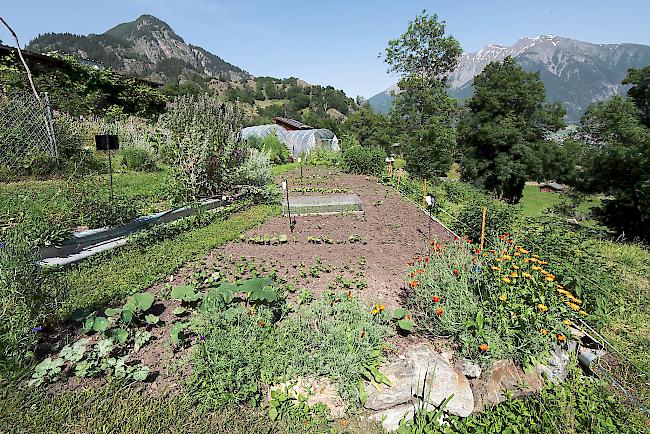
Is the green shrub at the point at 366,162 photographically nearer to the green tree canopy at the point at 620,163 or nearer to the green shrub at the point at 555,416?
the green tree canopy at the point at 620,163

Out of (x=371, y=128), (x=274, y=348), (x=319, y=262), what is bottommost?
(x=274, y=348)

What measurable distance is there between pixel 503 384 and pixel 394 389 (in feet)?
2.94

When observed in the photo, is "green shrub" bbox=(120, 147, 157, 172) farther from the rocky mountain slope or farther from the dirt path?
the rocky mountain slope

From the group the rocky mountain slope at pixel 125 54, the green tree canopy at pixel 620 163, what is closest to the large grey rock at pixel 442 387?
the green tree canopy at pixel 620 163

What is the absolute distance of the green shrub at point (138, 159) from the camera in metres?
12.6

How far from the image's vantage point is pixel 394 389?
2.69 meters

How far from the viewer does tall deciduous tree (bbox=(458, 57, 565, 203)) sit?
63.7 feet

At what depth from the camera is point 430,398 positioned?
2.75 meters

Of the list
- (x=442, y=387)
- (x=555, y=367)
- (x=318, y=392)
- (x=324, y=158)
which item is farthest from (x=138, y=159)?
(x=555, y=367)

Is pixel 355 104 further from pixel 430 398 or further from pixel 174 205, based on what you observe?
pixel 430 398

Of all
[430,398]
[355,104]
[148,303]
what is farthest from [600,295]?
[355,104]

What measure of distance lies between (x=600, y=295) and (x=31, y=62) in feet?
79.5

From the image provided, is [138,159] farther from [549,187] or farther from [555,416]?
[549,187]

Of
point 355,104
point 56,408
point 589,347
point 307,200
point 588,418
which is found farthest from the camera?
point 355,104
